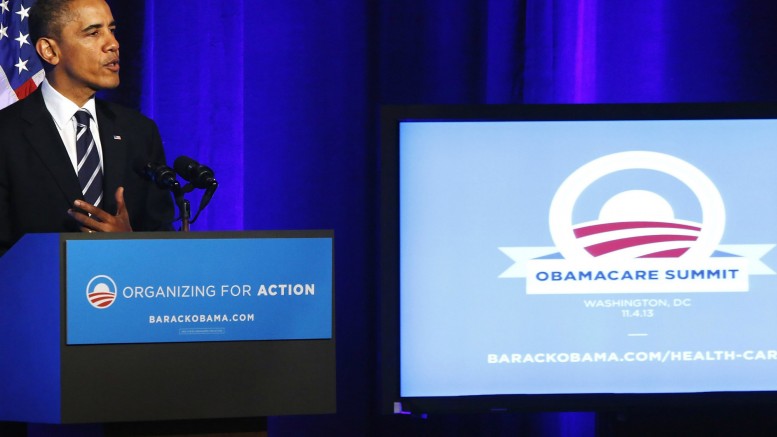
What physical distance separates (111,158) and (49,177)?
17 cm

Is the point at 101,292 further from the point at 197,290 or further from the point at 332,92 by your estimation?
the point at 332,92

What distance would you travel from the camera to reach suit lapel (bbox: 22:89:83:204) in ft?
7.89

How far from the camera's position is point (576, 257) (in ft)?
6.96

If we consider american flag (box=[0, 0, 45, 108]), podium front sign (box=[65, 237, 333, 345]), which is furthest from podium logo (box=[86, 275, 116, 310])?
american flag (box=[0, 0, 45, 108])

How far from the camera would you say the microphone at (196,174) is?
1798mm

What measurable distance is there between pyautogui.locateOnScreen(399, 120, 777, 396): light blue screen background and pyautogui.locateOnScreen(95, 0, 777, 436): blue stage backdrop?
3.37 ft

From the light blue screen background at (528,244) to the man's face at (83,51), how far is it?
942mm

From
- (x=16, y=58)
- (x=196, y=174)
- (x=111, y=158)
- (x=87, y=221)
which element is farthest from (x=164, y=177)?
(x=16, y=58)

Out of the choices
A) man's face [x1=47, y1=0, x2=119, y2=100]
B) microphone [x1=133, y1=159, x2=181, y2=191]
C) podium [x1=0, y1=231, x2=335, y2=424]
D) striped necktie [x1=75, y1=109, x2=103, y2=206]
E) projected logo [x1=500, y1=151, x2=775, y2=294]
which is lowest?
podium [x1=0, y1=231, x2=335, y2=424]

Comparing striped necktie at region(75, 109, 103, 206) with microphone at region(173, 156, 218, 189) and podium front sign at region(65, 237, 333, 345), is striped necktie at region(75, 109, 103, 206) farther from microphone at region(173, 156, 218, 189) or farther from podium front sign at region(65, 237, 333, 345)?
podium front sign at region(65, 237, 333, 345)

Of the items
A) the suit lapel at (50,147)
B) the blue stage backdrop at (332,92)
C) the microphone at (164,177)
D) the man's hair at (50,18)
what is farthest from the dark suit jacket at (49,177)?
the blue stage backdrop at (332,92)

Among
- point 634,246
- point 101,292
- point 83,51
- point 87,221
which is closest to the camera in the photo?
point 101,292

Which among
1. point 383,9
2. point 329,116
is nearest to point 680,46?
point 383,9

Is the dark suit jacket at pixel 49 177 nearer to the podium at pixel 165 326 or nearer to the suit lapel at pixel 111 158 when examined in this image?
the suit lapel at pixel 111 158
